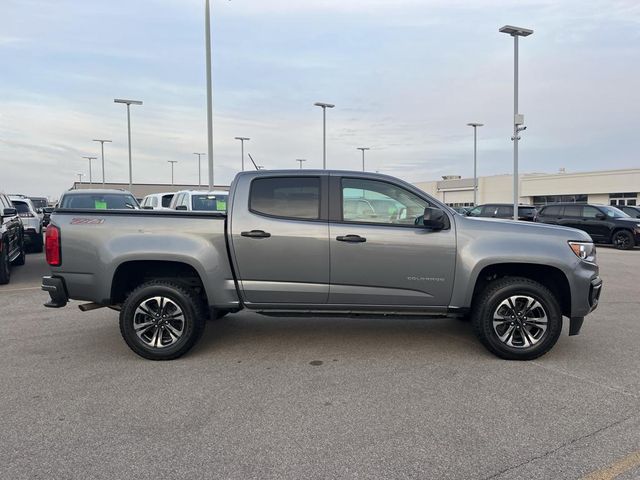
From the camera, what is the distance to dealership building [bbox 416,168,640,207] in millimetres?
50531

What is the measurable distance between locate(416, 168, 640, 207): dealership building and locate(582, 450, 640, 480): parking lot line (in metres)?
55.4

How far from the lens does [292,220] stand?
16.3ft

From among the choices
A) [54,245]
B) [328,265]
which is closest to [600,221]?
[328,265]

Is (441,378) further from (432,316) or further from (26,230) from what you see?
(26,230)

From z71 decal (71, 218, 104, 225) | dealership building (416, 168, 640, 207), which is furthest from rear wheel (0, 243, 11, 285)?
dealership building (416, 168, 640, 207)

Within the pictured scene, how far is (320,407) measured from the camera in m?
3.81

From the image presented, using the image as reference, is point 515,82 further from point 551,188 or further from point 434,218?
point 551,188

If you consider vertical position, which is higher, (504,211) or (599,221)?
(504,211)

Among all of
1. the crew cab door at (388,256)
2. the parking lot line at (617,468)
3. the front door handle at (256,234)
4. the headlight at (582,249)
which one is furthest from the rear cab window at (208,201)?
the parking lot line at (617,468)

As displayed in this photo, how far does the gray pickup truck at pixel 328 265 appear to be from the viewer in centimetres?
484

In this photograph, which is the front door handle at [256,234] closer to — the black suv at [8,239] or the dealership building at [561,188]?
the black suv at [8,239]

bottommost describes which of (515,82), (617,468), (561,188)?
(617,468)

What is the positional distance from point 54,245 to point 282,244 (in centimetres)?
231

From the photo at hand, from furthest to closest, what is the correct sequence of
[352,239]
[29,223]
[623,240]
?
[623,240], [29,223], [352,239]
